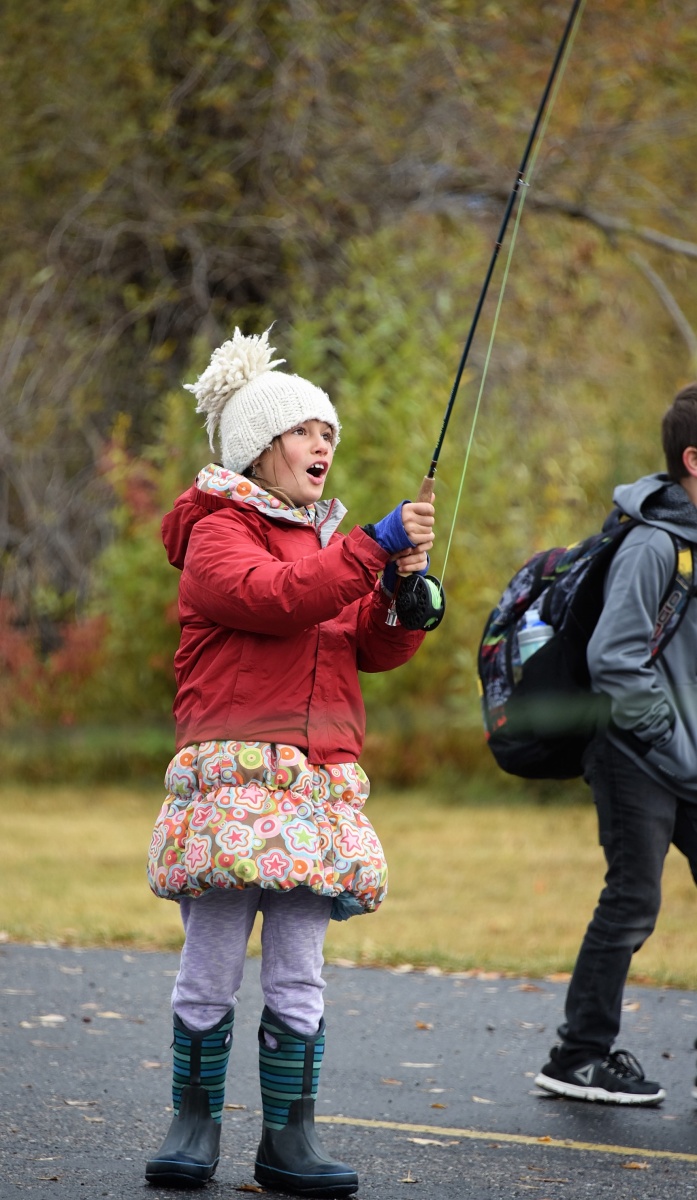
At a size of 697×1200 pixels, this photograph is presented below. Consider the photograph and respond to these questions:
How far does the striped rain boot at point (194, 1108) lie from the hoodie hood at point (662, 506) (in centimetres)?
158

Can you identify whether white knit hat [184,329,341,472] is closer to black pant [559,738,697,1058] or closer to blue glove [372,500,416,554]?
blue glove [372,500,416,554]

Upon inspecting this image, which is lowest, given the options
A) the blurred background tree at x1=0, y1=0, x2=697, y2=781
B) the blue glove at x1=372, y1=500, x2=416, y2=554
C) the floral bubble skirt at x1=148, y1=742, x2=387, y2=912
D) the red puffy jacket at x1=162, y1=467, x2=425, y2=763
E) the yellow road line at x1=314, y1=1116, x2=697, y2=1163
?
the yellow road line at x1=314, y1=1116, x2=697, y2=1163

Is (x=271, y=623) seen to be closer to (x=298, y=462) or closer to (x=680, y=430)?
(x=298, y=462)

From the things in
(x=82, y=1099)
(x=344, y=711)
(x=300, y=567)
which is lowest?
(x=82, y=1099)

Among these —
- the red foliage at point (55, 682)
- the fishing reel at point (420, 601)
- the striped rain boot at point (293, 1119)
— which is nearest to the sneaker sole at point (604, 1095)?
the striped rain boot at point (293, 1119)

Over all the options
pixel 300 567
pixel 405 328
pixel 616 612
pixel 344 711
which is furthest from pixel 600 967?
pixel 405 328

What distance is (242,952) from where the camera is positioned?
10.5 feet

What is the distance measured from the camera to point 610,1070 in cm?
402

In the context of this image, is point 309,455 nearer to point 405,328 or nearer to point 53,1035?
point 53,1035

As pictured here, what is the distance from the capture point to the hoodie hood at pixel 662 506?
390 cm

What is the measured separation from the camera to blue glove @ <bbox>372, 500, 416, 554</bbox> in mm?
3061

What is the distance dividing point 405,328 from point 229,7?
263cm

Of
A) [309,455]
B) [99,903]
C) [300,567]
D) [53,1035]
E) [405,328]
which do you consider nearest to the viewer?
[300,567]

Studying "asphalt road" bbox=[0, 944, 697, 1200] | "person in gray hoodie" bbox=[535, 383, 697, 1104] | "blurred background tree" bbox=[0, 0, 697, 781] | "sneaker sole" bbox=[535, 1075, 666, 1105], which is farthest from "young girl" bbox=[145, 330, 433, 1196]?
"blurred background tree" bbox=[0, 0, 697, 781]
